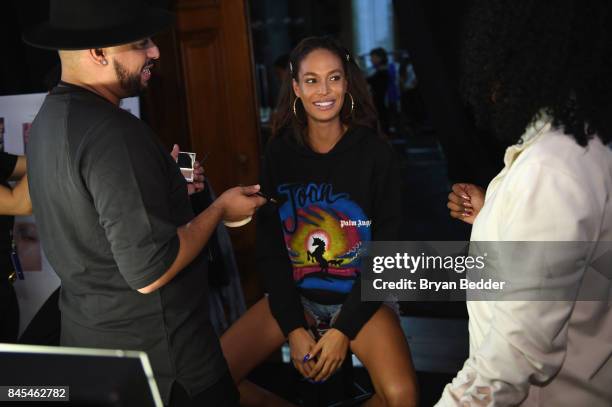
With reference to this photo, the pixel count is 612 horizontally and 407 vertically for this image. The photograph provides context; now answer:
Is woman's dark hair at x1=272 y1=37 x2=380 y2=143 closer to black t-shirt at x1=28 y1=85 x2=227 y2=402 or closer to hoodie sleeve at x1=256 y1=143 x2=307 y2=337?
hoodie sleeve at x1=256 y1=143 x2=307 y2=337

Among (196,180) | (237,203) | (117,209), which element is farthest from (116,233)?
(196,180)

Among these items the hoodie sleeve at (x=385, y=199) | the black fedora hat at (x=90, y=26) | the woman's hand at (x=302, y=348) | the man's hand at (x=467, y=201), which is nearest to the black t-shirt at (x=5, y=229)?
the black fedora hat at (x=90, y=26)

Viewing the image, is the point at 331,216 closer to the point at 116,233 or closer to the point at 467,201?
the point at 467,201

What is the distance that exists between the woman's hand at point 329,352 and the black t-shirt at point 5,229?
3.52 ft

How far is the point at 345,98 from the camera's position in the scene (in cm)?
203

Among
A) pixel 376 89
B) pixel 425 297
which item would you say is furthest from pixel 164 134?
pixel 376 89

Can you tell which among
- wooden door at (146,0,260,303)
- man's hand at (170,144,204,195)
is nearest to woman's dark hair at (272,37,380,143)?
man's hand at (170,144,204,195)

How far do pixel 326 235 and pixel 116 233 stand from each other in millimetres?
950

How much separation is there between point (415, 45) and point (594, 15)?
2.08 meters

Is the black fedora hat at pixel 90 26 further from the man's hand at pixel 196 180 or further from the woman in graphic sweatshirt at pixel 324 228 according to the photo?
the woman in graphic sweatshirt at pixel 324 228

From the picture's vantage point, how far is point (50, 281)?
2.63 m

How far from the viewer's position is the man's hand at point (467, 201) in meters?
1.52

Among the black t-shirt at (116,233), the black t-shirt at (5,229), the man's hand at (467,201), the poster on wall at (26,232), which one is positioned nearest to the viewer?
the black t-shirt at (116,233)

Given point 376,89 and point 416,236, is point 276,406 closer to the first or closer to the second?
point 416,236
